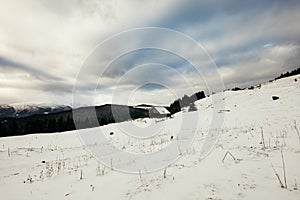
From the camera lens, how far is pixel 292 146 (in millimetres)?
6957

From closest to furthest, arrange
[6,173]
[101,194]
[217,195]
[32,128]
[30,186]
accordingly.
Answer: [217,195] → [101,194] → [30,186] → [6,173] → [32,128]

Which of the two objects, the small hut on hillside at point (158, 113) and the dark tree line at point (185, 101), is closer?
the small hut on hillside at point (158, 113)

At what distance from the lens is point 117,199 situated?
4195mm

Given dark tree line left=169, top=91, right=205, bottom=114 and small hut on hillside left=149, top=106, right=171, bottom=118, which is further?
dark tree line left=169, top=91, right=205, bottom=114

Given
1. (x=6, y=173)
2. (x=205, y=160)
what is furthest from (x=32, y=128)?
→ (x=205, y=160)

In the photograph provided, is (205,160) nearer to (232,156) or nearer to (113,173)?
(232,156)

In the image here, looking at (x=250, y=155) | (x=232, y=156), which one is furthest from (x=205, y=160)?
(x=250, y=155)

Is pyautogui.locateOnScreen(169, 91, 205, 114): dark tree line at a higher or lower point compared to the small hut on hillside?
higher

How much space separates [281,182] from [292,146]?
363 centimetres

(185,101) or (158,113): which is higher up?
(185,101)

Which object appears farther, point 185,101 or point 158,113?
point 185,101

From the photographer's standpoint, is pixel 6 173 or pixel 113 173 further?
pixel 6 173

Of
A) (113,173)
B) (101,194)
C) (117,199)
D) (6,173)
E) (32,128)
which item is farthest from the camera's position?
(32,128)

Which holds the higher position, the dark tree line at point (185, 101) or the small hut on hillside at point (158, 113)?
the dark tree line at point (185, 101)
